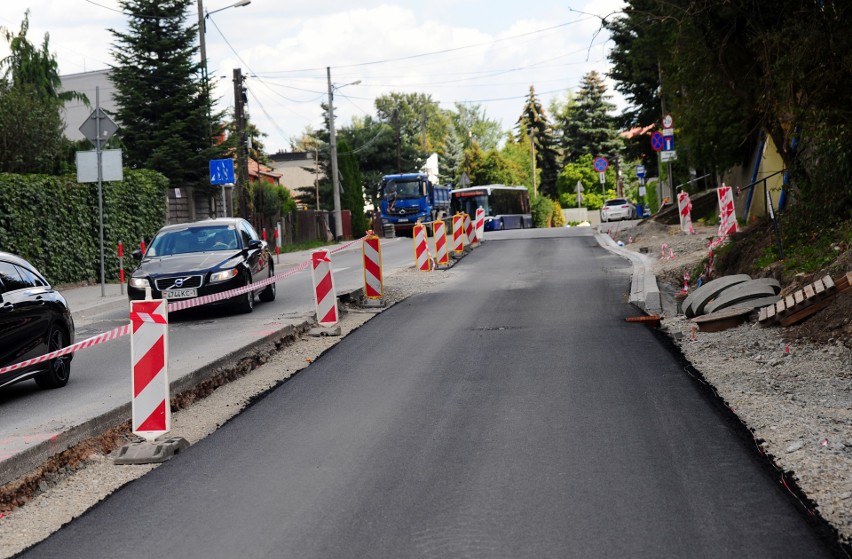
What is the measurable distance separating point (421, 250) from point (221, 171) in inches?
334

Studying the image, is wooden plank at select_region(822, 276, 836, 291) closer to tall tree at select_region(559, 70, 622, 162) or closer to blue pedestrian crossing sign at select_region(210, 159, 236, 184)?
blue pedestrian crossing sign at select_region(210, 159, 236, 184)

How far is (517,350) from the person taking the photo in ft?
37.5

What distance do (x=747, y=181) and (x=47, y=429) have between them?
26408 millimetres

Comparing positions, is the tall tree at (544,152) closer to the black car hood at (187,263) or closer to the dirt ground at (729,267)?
the dirt ground at (729,267)

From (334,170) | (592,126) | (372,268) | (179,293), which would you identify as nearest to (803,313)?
(372,268)

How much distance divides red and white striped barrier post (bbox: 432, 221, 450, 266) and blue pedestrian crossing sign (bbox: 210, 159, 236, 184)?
24.7 feet

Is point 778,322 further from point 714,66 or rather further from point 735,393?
point 714,66

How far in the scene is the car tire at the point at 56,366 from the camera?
410 inches

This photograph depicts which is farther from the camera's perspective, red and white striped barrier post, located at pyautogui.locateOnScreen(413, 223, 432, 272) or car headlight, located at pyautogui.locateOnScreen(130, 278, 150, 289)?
red and white striped barrier post, located at pyautogui.locateOnScreen(413, 223, 432, 272)

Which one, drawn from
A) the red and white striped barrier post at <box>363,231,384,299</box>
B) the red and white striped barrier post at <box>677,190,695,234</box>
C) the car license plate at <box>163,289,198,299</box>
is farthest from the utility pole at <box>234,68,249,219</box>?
the car license plate at <box>163,289,198,299</box>

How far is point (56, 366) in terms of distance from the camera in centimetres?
1055

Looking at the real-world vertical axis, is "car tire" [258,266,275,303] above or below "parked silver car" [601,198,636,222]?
below

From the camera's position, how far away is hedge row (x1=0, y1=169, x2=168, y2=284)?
21.9 meters

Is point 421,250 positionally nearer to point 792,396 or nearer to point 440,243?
point 440,243
